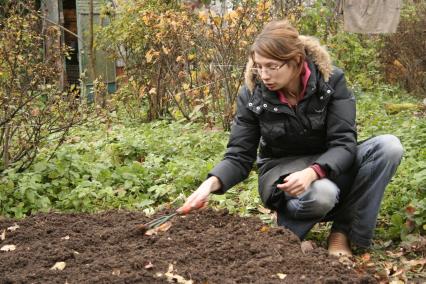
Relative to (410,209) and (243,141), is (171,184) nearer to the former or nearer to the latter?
(243,141)

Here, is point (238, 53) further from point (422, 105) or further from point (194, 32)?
point (422, 105)

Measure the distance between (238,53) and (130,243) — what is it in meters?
4.03

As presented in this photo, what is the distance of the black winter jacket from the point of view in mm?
3404

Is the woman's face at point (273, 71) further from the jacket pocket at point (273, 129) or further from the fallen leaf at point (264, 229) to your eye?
the fallen leaf at point (264, 229)

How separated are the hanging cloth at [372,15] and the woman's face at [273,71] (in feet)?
11.5

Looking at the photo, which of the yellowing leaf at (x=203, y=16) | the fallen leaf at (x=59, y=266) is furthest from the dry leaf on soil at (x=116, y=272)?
the yellowing leaf at (x=203, y=16)

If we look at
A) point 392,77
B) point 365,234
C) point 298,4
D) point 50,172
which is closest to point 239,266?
point 365,234

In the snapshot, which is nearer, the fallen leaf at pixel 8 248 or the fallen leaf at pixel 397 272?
the fallen leaf at pixel 397 272

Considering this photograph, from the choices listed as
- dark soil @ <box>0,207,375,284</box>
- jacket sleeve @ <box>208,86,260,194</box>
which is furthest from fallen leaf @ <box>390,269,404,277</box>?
jacket sleeve @ <box>208,86,260,194</box>

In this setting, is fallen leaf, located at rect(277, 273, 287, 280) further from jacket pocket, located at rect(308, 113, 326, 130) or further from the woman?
jacket pocket, located at rect(308, 113, 326, 130)

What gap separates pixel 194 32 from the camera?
751 cm

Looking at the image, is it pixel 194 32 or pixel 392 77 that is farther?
pixel 392 77

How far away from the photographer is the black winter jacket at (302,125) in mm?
3404

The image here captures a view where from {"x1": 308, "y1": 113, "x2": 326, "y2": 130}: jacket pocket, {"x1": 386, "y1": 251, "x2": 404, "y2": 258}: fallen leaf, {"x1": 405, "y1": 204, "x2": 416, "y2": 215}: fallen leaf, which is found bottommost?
{"x1": 386, "y1": 251, "x2": 404, "y2": 258}: fallen leaf
